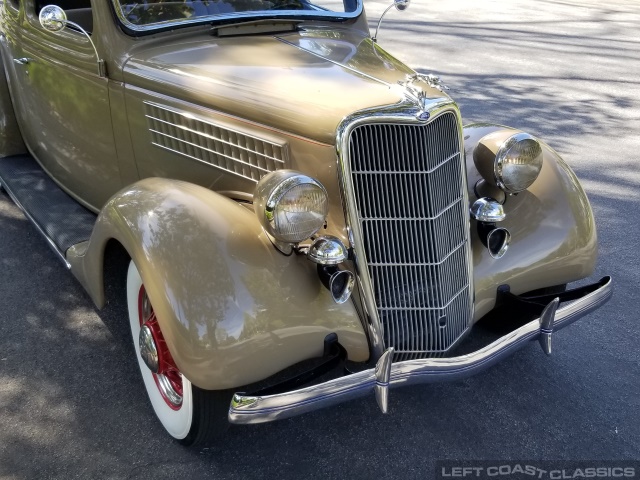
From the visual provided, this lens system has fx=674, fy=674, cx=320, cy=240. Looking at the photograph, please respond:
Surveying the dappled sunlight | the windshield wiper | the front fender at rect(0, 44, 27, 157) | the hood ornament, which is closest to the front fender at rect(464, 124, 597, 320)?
the hood ornament

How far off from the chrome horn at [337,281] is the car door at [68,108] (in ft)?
5.22

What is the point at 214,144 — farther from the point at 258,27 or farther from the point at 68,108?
the point at 68,108

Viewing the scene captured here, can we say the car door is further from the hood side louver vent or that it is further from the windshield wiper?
the windshield wiper

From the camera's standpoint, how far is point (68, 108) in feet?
11.9

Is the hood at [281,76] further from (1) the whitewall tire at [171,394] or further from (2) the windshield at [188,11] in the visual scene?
(1) the whitewall tire at [171,394]

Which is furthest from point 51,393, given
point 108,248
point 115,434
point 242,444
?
point 242,444

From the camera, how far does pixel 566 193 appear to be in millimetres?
2930

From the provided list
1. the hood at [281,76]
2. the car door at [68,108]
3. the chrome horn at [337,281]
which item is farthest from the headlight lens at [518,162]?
the car door at [68,108]

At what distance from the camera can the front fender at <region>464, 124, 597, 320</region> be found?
2688mm

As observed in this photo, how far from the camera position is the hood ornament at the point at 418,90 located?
94.4 inches

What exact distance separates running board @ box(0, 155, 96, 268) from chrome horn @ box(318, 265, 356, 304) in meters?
1.35

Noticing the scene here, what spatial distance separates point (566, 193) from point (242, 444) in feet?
5.65

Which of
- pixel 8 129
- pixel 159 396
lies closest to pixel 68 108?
pixel 8 129

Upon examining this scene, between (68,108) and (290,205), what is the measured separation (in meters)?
2.00
